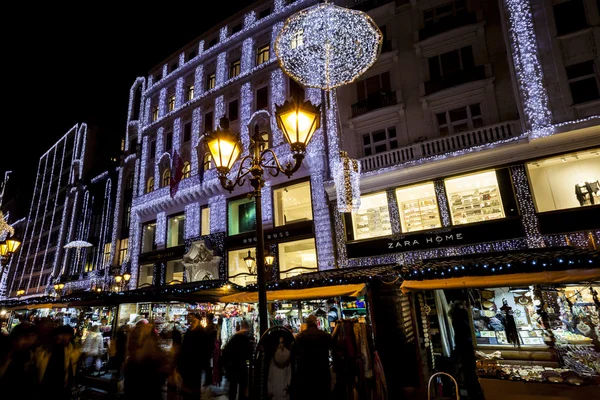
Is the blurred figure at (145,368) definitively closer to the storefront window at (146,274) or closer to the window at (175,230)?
the window at (175,230)

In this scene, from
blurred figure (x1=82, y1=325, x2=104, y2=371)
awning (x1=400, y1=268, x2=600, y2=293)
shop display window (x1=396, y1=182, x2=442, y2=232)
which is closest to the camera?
awning (x1=400, y1=268, x2=600, y2=293)

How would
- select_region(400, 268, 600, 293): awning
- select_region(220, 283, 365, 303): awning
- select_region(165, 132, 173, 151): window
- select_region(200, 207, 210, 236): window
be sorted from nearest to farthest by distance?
select_region(400, 268, 600, 293): awning
select_region(220, 283, 365, 303): awning
select_region(200, 207, 210, 236): window
select_region(165, 132, 173, 151): window

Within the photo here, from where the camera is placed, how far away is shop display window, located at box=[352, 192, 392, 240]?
14.8 m

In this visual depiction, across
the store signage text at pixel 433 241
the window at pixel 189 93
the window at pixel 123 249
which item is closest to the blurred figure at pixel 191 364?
the store signage text at pixel 433 241

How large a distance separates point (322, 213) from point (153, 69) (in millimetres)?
22812

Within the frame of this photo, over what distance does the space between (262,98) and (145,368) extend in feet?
61.1

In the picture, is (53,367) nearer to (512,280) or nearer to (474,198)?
(512,280)

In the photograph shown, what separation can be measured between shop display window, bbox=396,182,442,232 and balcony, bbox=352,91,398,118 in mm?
4451

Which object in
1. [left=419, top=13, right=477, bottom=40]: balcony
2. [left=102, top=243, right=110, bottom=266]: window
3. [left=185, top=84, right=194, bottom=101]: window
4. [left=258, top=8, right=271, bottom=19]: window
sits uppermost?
[left=258, top=8, right=271, bottom=19]: window

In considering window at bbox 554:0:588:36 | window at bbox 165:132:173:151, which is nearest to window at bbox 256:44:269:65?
window at bbox 165:132:173:151

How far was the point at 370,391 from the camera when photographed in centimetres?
664

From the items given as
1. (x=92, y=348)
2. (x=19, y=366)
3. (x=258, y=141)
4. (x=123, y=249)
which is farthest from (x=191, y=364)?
(x=123, y=249)

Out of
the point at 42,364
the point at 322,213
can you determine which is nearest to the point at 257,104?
the point at 322,213

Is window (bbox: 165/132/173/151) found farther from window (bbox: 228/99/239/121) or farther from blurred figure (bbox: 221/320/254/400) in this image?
blurred figure (bbox: 221/320/254/400)
